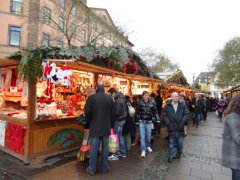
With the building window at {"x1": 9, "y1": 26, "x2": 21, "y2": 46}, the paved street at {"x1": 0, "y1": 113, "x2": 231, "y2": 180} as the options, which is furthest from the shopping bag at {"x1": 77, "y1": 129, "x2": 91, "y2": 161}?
the building window at {"x1": 9, "y1": 26, "x2": 21, "y2": 46}

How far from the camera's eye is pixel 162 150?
6.73 metres

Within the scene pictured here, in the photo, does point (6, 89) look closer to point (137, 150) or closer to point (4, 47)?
point (137, 150)

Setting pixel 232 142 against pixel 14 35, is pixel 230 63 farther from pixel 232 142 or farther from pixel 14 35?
pixel 232 142

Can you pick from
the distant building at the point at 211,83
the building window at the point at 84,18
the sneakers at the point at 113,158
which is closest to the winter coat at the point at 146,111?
the sneakers at the point at 113,158

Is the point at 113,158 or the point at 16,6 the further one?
the point at 16,6

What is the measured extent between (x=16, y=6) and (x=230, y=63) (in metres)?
32.4

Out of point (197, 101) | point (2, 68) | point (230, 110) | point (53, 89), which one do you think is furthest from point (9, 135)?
point (197, 101)

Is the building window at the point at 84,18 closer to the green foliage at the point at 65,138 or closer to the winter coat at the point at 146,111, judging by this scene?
the green foliage at the point at 65,138

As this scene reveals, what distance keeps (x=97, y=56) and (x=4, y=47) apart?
1864cm

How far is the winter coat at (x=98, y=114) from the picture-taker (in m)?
4.54

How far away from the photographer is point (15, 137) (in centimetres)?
559

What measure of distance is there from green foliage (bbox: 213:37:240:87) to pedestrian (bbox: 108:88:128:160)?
33.5m

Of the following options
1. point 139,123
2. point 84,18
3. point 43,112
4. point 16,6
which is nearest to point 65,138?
point 43,112

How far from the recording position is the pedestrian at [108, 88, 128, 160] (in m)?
5.51
